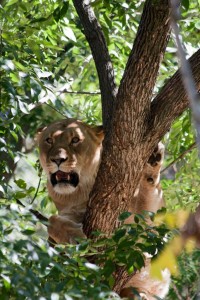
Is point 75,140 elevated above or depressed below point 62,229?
above

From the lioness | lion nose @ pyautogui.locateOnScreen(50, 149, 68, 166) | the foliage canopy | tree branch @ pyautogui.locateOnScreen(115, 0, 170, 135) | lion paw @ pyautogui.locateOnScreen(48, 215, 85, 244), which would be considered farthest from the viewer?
lion nose @ pyautogui.locateOnScreen(50, 149, 68, 166)

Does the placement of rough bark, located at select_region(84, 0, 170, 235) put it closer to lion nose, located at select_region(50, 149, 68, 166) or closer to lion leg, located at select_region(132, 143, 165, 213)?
lion leg, located at select_region(132, 143, 165, 213)

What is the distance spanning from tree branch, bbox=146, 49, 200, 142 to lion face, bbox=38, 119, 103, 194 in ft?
3.66

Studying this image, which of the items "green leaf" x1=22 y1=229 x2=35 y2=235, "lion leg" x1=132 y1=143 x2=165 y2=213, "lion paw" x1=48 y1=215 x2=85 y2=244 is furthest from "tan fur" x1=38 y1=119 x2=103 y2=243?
"green leaf" x1=22 y1=229 x2=35 y2=235

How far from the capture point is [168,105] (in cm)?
501

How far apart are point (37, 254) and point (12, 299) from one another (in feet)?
1.19

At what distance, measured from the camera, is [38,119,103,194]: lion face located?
601 centimetres

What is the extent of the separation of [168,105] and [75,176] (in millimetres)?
1292

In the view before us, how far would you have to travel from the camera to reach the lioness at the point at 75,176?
568cm

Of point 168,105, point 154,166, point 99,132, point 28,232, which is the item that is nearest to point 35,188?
point 99,132

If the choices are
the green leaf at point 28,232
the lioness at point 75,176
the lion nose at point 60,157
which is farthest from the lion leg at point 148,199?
the green leaf at point 28,232

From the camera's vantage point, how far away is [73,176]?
611 centimetres

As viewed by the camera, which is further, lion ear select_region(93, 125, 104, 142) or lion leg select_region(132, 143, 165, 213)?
lion ear select_region(93, 125, 104, 142)

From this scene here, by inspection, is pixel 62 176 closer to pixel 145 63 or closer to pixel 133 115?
pixel 133 115
